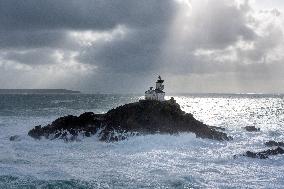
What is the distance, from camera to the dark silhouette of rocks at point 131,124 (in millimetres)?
49438

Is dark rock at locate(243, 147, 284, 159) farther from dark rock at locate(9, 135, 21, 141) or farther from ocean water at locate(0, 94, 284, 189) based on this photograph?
dark rock at locate(9, 135, 21, 141)

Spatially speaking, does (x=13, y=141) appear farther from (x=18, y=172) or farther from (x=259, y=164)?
(x=259, y=164)

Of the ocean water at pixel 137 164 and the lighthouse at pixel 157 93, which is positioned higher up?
the lighthouse at pixel 157 93

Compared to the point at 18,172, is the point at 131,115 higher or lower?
higher

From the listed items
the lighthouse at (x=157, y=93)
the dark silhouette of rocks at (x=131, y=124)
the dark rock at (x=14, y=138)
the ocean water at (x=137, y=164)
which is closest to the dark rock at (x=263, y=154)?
the ocean water at (x=137, y=164)

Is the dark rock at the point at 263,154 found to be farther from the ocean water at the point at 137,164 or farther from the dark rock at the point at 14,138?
the dark rock at the point at 14,138

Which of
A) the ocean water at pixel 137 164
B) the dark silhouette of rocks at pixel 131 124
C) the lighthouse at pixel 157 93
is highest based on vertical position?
the lighthouse at pixel 157 93

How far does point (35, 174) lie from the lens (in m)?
30.5

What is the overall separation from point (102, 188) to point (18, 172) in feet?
24.1

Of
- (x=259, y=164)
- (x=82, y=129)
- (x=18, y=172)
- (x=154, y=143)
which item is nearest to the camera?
(x=18, y=172)

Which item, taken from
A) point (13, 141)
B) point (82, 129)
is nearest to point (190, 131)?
point (82, 129)

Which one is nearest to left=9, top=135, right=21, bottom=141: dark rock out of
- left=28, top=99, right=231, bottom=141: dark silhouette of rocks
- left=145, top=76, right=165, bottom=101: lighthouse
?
left=28, top=99, right=231, bottom=141: dark silhouette of rocks

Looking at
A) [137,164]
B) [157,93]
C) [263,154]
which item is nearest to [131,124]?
[157,93]

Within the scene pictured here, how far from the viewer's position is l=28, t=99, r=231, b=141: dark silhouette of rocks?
49438 millimetres
